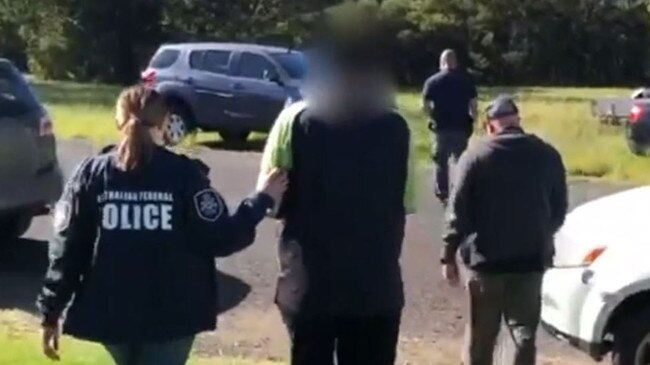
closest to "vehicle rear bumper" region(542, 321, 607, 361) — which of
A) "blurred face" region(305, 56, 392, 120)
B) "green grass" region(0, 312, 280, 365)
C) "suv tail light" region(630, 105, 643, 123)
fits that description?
"green grass" region(0, 312, 280, 365)

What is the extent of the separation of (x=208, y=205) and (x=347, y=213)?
1.87 feet

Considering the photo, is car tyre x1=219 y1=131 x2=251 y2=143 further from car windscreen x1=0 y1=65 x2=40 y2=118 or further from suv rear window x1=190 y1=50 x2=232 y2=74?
car windscreen x1=0 y1=65 x2=40 y2=118

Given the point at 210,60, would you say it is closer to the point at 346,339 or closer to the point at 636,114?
the point at 636,114

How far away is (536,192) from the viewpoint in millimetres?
7141

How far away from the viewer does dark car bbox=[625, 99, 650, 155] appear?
23250 mm

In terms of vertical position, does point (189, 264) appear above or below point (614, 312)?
above

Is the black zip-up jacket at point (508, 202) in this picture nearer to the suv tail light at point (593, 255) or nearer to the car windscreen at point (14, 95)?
the suv tail light at point (593, 255)

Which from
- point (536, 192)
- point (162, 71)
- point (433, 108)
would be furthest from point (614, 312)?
point (162, 71)

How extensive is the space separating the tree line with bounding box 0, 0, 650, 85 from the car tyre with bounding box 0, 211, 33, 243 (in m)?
29.6

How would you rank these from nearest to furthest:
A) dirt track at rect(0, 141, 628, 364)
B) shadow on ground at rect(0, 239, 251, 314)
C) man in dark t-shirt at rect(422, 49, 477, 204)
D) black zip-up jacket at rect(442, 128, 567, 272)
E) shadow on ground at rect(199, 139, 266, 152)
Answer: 1. black zip-up jacket at rect(442, 128, 567, 272)
2. dirt track at rect(0, 141, 628, 364)
3. shadow on ground at rect(0, 239, 251, 314)
4. man in dark t-shirt at rect(422, 49, 477, 204)
5. shadow on ground at rect(199, 139, 266, 152)

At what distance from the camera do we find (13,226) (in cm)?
1268

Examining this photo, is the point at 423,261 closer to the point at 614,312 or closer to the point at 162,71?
the point at 614,312

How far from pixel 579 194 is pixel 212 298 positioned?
13.6m

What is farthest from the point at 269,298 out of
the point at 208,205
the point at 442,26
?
the point at 442,26
